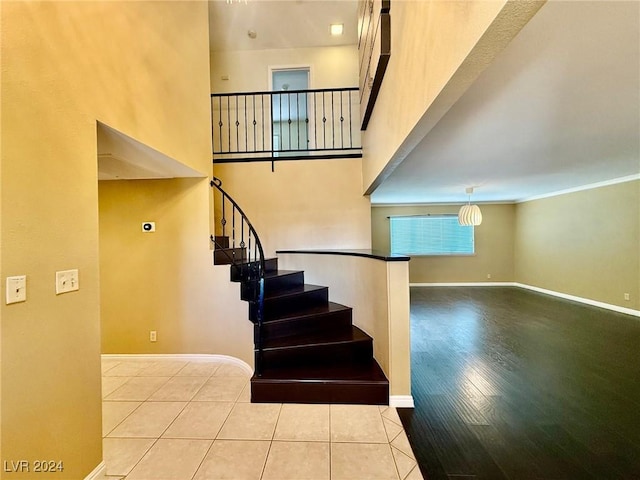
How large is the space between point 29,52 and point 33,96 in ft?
0.68

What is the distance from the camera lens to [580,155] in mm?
3461

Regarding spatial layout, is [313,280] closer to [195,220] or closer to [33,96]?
[195,220]

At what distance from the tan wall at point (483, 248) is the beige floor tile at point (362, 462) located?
626 centimetres

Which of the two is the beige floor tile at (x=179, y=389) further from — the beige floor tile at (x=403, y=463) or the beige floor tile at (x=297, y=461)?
the beige floor tile at (x=403, y=463)

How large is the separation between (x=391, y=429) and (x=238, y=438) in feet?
3.68

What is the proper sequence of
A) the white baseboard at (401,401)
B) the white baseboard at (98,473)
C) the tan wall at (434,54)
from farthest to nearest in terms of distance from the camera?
the white baseboard at (401,401), the white baseboard at (98,473), the tan wall at (434,54)

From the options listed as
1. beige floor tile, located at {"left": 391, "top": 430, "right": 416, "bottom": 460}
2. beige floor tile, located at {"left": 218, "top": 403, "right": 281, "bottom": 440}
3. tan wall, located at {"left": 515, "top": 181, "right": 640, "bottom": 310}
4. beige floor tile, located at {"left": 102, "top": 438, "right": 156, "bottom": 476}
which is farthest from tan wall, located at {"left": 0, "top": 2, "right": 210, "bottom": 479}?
tan wall, located at {"left": 515, "top": 181, "right": 640, "bottom": 310}

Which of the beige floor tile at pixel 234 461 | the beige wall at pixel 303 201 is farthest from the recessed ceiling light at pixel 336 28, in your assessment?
the beige floor tile at pixel 234 461

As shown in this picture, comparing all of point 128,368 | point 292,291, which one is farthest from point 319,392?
point 128,368

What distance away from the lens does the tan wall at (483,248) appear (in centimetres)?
779

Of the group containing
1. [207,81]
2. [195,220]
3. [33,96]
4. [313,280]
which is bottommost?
[313,280]

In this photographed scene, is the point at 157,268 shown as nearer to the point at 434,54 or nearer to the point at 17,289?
the point at 17,289

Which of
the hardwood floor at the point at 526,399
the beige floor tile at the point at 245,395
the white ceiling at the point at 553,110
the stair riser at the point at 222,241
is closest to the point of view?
the white ceiling at the point at 553,110

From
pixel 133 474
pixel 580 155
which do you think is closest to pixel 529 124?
pixel 580 155
